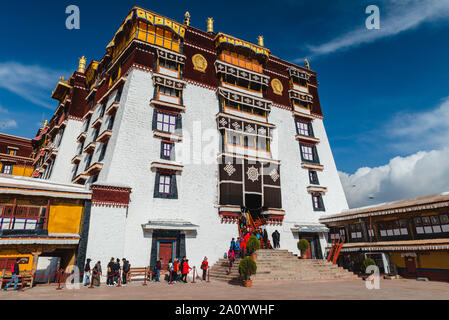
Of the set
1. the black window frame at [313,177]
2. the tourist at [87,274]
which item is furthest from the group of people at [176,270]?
the black window frame at [313,177]

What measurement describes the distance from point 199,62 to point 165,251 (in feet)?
56.9

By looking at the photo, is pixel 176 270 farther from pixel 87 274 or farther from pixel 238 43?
pixel 238 43

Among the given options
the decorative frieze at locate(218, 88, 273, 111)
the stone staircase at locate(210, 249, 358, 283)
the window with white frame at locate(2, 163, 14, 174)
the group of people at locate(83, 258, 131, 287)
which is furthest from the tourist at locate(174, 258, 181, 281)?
the window with white frame at locate(2, 163, 14, 174)

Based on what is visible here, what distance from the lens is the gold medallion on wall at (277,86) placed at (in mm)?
31094

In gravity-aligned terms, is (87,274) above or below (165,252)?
below

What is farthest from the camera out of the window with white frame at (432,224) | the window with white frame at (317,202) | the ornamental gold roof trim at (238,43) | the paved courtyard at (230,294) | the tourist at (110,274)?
the ornamental gold roof trim at (238,43)

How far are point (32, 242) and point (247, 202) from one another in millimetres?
15556

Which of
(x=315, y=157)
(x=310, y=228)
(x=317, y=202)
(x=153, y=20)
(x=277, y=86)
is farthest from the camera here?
(x=277, y=86)

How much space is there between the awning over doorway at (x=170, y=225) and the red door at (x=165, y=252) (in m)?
1.26

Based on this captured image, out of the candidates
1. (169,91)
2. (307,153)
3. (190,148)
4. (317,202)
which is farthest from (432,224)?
(169,91)

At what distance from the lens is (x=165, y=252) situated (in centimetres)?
1962

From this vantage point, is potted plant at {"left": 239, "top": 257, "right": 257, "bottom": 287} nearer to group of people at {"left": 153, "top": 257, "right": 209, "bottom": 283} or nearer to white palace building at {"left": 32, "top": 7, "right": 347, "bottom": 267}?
group of people at {"left": 153, "top": 257, "right": 209, "bottom": 283}

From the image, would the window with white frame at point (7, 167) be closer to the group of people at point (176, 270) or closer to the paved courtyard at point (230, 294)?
the paved courtyard at point (230, 294)

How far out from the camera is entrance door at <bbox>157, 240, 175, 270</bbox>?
763 inches
